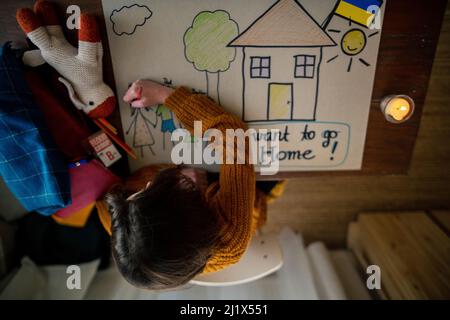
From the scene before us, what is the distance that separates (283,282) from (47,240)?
861mm

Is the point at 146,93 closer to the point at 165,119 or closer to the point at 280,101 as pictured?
the point at 165,119

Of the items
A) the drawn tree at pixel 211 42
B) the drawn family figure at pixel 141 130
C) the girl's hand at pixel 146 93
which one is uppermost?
the drawn tree at pixel 211 42

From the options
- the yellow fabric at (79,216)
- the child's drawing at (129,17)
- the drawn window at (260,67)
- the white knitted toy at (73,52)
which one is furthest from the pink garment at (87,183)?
the drawn window at (260,67)

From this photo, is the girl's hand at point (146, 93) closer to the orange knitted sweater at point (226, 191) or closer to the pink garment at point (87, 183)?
the orange knitted sweater at point (226, 191)

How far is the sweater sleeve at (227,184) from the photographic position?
25.9 inches

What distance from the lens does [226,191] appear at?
68 centimetres

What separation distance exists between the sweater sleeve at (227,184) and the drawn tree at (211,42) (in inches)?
2.7

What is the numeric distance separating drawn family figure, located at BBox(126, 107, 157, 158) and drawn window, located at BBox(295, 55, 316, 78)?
0.35 m

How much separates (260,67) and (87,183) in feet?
1.57

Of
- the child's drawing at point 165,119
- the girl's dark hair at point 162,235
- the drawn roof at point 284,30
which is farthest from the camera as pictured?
the child's drawing at point 165,119

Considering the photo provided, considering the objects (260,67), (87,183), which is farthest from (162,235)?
(260,67)

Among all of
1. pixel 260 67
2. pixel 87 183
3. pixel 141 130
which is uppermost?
pixel 260 67

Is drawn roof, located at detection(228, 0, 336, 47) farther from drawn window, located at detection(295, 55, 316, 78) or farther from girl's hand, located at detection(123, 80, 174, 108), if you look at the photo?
girl's hand, located at detection(123, 80, 174, 108)

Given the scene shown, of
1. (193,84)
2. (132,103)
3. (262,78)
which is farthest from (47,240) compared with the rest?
(262,78)
